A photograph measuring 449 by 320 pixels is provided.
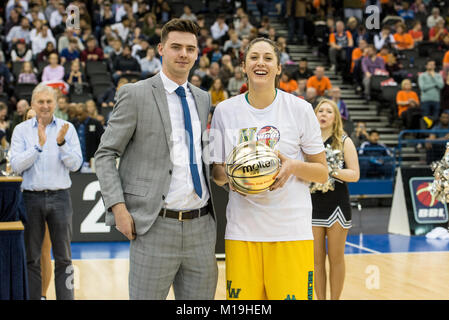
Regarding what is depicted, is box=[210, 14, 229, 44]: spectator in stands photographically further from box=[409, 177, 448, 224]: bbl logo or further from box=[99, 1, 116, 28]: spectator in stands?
box=[409, 177, 448, 224]: bbl logo

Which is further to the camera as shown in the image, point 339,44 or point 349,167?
point 339,44

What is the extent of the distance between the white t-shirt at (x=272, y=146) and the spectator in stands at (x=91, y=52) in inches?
447

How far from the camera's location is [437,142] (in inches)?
508

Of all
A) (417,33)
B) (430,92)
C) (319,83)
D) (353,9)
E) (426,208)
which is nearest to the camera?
(426,208)

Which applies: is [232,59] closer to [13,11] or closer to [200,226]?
[13,11]

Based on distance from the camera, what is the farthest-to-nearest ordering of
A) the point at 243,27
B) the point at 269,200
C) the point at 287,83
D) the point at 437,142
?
1. the point at 243,27
2. the point at 287,83
3. the point at 437,142
4. the point at 269,200

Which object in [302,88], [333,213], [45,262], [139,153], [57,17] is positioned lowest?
[45,262]

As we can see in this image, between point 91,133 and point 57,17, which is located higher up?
point 57,17

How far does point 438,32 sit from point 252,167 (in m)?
16.3

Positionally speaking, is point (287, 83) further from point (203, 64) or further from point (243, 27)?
point (243, 27)

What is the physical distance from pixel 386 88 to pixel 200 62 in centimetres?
464

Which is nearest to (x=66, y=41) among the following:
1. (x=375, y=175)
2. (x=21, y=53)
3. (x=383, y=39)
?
(x=21, y=53)

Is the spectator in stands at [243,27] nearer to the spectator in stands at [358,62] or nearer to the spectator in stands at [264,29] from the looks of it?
the spectator in stands at [264,29]

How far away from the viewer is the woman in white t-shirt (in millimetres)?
3098
